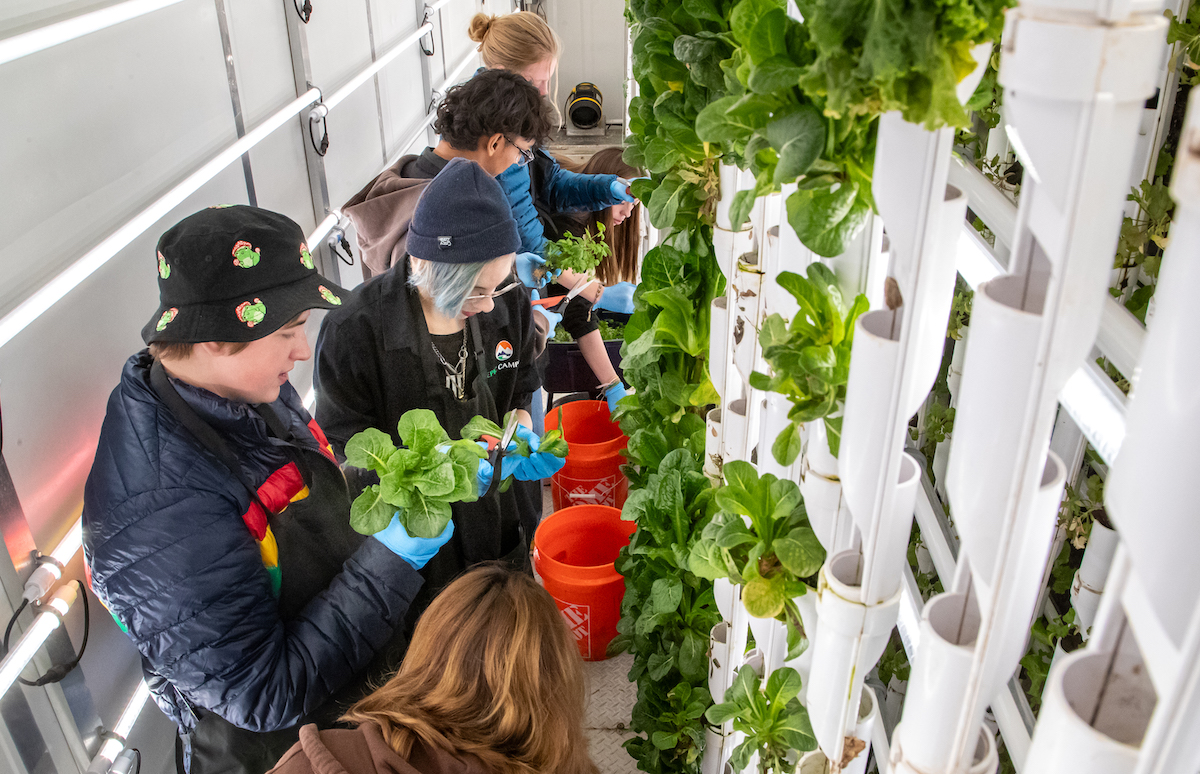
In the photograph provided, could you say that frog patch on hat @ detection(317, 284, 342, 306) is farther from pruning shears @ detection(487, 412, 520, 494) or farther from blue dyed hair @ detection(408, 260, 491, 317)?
pruning shears @ detection(487, 412, 520, 494)

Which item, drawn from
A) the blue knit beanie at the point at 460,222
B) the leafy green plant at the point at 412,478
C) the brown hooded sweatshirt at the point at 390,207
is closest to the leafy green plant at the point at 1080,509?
the leafy green plant at the point at 412,478

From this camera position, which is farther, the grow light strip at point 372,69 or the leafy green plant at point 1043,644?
the grow light strip at point 372,69

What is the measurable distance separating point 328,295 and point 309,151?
1.93m

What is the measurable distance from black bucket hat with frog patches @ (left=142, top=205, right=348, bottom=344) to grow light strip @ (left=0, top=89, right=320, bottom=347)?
20 centimetres

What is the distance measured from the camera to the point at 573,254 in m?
3.21

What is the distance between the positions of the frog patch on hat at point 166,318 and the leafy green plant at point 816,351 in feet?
3.88

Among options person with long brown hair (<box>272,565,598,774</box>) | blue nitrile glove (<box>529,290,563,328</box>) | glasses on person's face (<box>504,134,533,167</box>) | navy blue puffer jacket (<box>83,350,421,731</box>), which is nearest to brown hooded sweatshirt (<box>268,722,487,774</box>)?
person with long brown hair (<box>272,565,598,774</box>)

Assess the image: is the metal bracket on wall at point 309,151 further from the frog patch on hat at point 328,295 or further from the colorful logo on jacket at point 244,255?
the colorful logo on jacket at point 244,255

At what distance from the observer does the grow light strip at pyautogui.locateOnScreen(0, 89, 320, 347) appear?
56.8 inches

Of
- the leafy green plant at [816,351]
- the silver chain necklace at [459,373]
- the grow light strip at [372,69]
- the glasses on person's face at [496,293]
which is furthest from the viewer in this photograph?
the grow light strip at [372,69]

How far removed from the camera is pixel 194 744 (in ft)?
5.26

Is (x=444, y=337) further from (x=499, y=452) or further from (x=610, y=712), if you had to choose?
(x=610, y=712)

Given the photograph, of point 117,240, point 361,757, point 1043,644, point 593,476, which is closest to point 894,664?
point 1043,644

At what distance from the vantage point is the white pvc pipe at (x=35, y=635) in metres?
1.35
